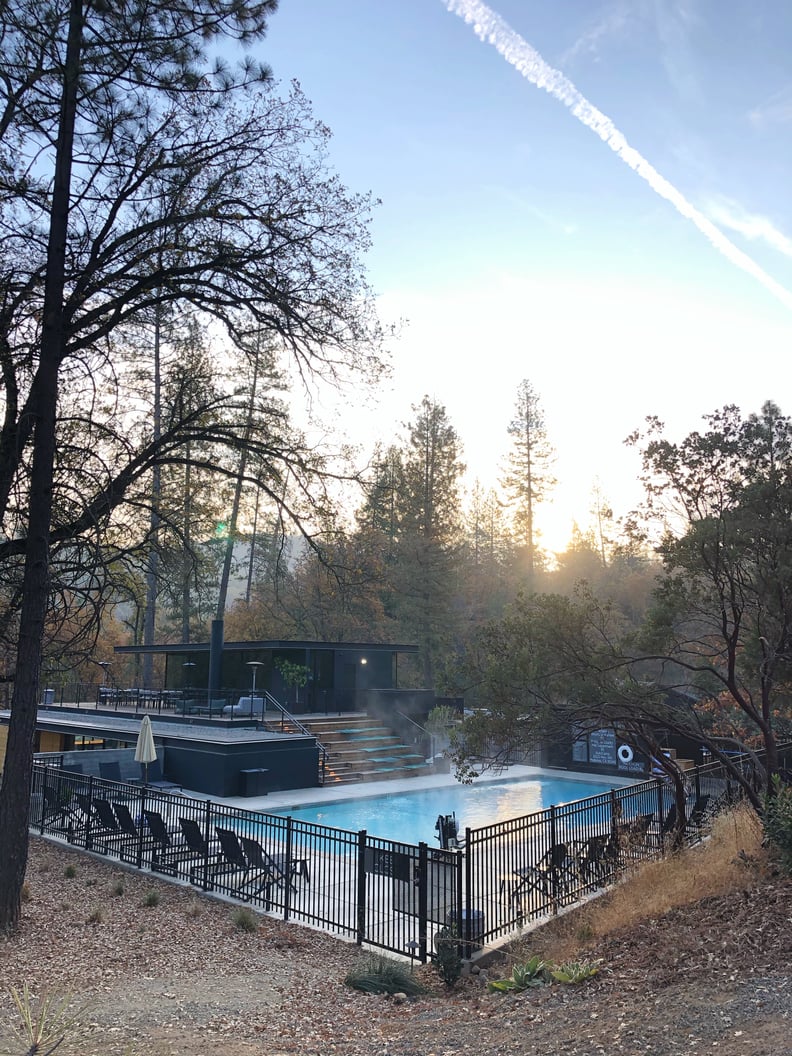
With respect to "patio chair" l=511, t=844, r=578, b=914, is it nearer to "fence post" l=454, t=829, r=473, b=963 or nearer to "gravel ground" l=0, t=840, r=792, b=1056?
"fence post" l=454, t=829, r=473, b=963

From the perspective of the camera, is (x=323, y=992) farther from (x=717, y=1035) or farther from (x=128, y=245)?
(x=128, y=245)

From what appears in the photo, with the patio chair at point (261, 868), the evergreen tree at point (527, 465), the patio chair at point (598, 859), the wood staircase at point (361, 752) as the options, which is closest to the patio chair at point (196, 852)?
the patio chair at point (261, 868)

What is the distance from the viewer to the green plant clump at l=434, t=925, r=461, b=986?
791cm

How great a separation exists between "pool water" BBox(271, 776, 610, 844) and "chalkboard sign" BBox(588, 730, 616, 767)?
4.73 feet

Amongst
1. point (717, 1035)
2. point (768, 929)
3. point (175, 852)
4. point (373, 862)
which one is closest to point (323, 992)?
point (373, 862)

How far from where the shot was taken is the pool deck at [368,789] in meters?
19.4

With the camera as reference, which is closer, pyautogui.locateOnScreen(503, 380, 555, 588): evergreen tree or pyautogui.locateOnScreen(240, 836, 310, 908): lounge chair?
pyautogui.locateOnScreen(240, 836, 310, 908): lounge chair

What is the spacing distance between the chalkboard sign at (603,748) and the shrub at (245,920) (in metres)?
19.0

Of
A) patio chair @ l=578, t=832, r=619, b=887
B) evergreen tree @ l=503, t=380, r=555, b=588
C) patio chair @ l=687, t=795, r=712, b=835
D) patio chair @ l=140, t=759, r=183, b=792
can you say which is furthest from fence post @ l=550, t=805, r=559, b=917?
evergreen tree @ l=503, t=380, r=555, b=588

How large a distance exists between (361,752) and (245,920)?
1663 cm

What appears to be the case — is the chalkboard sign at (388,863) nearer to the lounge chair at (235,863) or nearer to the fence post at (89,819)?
the lounge chair at (235,863)

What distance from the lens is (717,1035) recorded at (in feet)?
16.4

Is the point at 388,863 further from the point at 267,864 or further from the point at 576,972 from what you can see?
the point at 576,972

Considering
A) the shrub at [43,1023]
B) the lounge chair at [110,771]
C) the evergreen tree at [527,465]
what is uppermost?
the evergreen tree at [527,465]
